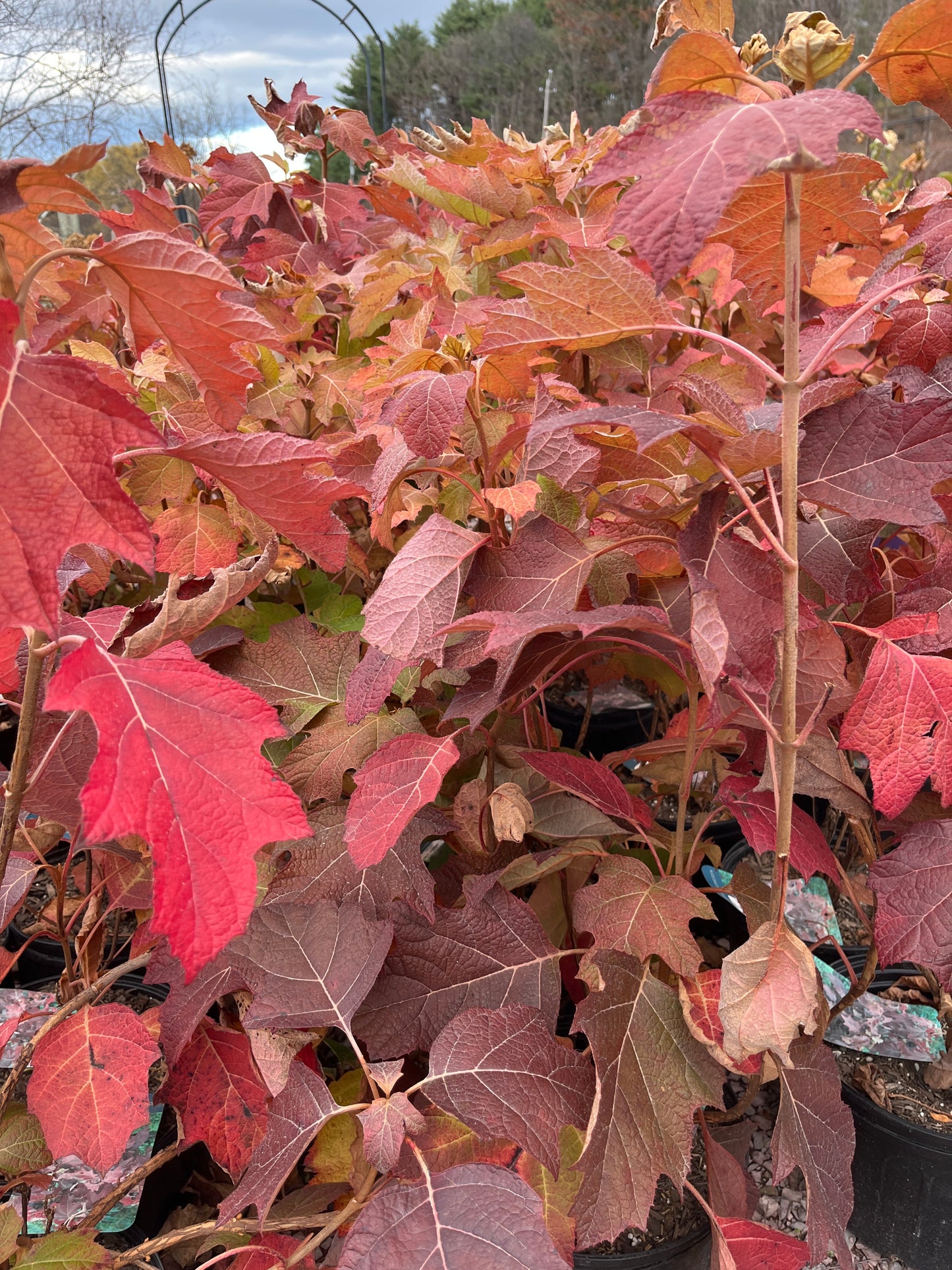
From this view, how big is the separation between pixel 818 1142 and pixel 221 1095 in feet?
1.80

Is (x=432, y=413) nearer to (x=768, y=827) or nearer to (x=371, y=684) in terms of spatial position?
(x=371, y=684)

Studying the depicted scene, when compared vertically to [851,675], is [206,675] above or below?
above

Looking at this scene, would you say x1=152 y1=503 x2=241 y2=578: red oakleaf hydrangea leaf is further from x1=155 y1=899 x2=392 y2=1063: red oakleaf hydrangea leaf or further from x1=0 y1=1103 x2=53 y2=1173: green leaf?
x1=0 y1=1103 x2=53 y2=1173: green leaf

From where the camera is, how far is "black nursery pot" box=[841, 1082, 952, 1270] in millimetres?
1030

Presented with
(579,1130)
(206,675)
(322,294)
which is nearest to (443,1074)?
(579,1130)

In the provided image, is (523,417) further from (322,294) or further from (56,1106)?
(322,294)

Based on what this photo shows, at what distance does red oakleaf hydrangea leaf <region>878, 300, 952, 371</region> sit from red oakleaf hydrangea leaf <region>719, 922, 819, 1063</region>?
0.57m

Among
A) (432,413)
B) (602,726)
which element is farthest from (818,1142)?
(602,726)

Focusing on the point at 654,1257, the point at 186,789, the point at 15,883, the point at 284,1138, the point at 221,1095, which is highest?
the point at 186,789

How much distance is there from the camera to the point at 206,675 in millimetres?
547

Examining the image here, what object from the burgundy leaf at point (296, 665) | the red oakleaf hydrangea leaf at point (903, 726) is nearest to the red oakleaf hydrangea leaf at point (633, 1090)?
the red oakleaf hydrangea leaf at point (903, 726)

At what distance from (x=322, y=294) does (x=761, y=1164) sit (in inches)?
61.1

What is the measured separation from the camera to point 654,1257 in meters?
0.86

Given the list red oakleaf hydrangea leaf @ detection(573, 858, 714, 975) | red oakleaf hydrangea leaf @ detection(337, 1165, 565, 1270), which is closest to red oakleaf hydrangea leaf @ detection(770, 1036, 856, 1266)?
red oakleaf hydrangea leaf @ detection(573, 858, 714, 975)
